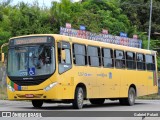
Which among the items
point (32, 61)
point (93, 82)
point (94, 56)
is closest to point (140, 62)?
point (94, 56)

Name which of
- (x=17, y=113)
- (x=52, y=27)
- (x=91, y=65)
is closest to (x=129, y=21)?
(x=52, y=27)

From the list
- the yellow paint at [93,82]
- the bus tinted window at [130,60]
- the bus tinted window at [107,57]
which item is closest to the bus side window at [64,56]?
the yellow paint at [93,82]

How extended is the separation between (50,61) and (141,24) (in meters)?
48.3

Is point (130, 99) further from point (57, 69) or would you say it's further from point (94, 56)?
point (57, 69)

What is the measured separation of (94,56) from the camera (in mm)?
21938

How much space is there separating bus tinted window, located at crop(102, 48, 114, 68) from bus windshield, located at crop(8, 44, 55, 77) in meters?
4.14

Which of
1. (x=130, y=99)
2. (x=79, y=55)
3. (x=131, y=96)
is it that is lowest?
(x=130, y=99)

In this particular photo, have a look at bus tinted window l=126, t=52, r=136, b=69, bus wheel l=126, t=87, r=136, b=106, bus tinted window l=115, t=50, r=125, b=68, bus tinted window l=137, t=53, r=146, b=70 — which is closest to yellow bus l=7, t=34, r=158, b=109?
bus tinted window l=115, t=50, r=125, b=68

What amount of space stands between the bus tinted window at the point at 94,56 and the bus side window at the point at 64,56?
5.75 ft

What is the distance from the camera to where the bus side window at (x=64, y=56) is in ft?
63.8

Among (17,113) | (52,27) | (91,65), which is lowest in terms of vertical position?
(17,113)

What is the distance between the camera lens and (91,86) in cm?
2161

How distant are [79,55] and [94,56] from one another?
1.43 meters

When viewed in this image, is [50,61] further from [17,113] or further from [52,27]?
[52,27]
